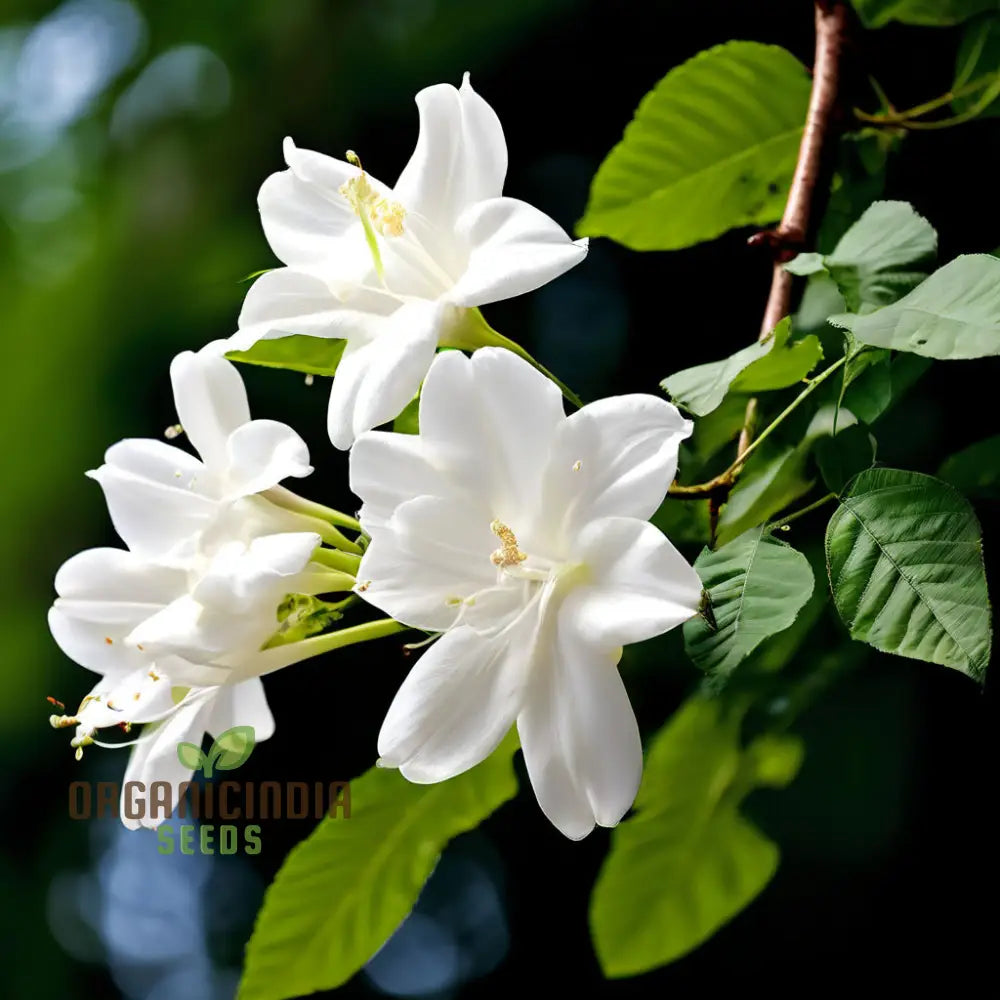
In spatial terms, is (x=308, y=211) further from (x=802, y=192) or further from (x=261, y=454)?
(x=802, y=192)

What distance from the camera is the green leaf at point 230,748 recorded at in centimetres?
56

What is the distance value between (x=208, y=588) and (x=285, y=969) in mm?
287

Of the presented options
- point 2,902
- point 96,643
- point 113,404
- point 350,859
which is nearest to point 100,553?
point 96,643

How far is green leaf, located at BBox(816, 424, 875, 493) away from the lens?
50 cm

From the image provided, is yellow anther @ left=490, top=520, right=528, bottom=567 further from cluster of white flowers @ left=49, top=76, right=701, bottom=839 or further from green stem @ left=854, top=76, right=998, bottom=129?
green stem @ left=854, top=76, right=998, bottom=129

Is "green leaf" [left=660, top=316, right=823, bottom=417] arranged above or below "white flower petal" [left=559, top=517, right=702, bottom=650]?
above

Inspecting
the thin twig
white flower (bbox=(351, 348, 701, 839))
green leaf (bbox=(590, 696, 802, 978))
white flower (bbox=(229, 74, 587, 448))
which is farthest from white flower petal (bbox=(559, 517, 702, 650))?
green leaf (bbox=(590, 696, 802, 978))

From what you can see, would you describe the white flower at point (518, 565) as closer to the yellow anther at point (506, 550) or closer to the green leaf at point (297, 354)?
the yellow anther at point (506, 550)

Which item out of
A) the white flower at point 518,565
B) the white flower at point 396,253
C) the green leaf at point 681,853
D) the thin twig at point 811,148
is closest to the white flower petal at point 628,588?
the white flower at point 518,565

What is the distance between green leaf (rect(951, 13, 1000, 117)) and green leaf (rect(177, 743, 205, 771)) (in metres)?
0.65

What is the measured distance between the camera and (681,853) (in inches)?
30.2

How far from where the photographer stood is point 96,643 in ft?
1.78

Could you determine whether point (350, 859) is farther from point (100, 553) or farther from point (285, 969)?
point (100, 553)

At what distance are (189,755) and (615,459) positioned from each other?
26 centimetres
